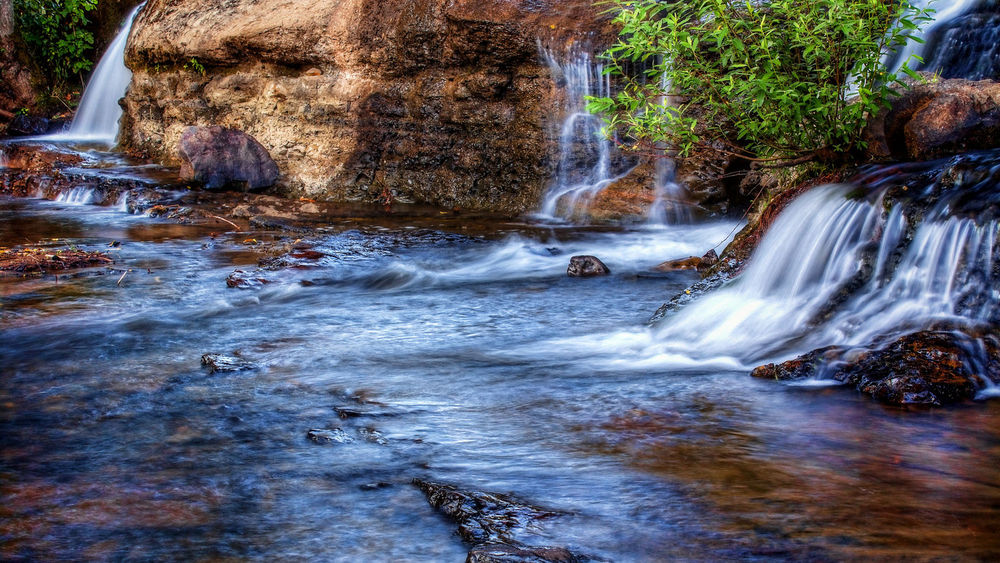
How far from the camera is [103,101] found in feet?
52.7

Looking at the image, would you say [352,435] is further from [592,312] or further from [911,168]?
[911,168]

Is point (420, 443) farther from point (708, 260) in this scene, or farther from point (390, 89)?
point (390, 89)

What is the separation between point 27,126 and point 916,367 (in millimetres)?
17115

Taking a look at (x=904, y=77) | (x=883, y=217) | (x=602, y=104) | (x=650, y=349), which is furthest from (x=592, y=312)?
(x=904, y=77)

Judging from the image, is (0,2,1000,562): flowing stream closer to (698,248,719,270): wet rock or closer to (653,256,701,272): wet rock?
(653,256,701,272): wet rock

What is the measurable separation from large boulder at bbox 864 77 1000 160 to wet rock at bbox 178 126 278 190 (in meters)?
8.58

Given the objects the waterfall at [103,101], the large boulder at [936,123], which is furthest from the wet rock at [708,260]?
the waterfall at [103,101]

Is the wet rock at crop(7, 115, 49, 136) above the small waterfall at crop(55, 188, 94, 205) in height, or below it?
above

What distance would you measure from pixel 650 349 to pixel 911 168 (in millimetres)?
2142

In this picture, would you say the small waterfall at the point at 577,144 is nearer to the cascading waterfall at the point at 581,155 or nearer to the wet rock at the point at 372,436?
the cascading waterfall at the point at 581,155

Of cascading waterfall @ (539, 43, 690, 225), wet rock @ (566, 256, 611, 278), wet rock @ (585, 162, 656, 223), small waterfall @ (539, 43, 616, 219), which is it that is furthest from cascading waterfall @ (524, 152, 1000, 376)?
small waterfall @ (539, 43, 616, 219)

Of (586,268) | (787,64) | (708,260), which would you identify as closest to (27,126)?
(586,268)

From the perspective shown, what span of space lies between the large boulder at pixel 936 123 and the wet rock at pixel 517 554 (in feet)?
14.8

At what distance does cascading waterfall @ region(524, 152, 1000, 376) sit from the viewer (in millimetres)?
4680
